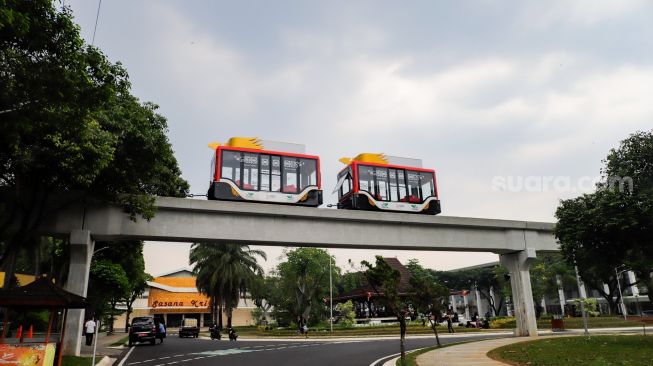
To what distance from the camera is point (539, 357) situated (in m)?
15.1

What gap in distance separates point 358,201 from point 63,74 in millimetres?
16771

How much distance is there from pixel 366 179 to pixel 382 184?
1.02 meters

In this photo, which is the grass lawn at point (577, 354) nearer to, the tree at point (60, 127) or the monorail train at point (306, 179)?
the monorail train at point (306, 179)

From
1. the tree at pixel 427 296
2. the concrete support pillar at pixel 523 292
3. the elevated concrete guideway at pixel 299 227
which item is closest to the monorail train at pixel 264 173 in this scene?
the elevated concrete guideway at pixel 299 227

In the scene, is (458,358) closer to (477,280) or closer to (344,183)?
(344,183)

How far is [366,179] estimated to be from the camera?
1020 inches

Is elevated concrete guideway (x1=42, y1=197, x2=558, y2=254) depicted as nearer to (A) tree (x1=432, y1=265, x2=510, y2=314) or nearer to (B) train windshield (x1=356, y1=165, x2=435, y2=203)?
(B) train windshield (x1=356, y1=165, x2=435, y2=203)

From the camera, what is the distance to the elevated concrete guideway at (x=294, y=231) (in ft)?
61.1

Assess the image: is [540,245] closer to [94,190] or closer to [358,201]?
[358,201]

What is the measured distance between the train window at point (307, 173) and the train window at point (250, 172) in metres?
2.49

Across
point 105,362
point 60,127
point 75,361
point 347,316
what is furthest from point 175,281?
point 60,127

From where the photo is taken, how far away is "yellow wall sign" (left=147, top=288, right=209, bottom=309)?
67.7 metres

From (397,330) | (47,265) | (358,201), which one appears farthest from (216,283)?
(358,201)

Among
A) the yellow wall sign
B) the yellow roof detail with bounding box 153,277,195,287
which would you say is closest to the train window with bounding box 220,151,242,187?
the yellow wall sign
